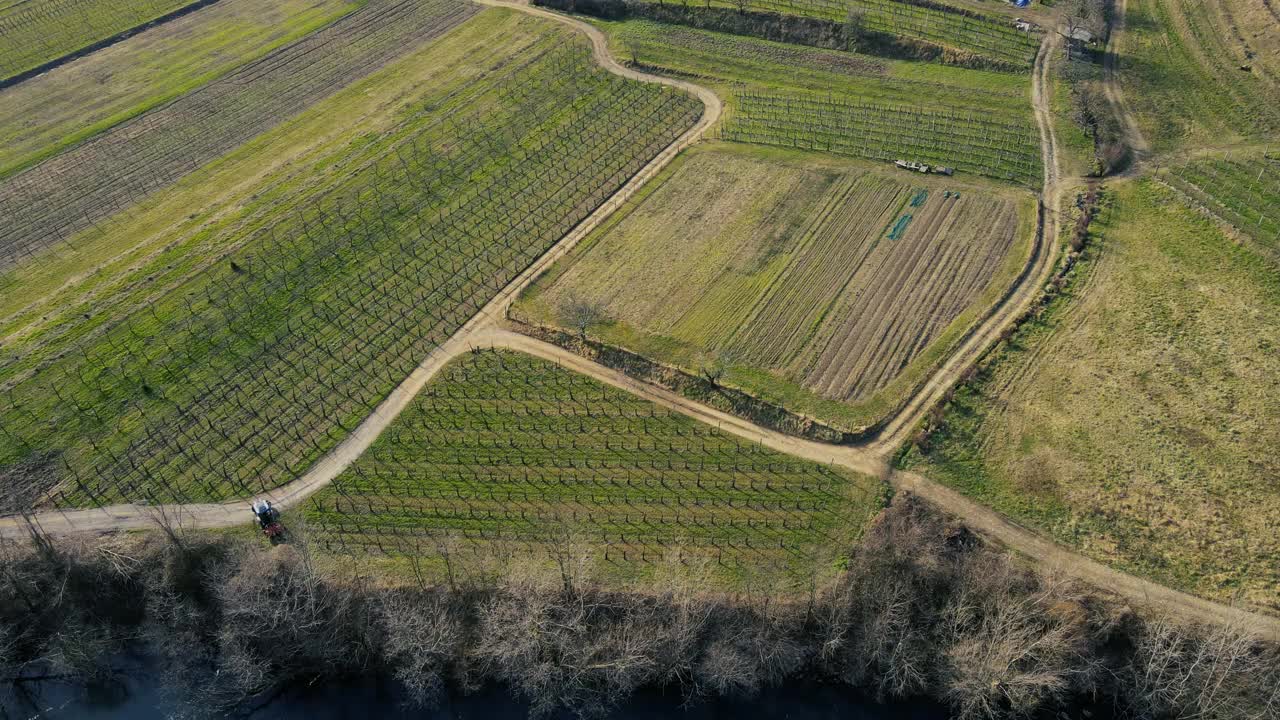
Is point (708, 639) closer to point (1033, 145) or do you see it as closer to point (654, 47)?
point (1033, 145)

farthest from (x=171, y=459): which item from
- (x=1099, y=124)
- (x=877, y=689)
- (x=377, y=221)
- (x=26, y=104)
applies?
(x=1099, y=124)

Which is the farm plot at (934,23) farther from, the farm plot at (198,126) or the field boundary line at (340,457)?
the farm plot at (198,126)

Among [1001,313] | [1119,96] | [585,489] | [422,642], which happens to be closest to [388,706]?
[422,642]

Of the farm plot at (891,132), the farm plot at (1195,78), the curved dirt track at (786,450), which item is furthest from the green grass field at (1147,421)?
the farm plot at (1195,78)

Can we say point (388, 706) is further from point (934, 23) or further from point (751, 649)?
point (934, 23)

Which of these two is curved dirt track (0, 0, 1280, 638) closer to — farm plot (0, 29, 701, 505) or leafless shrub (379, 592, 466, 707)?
farm plot (0, 29, 701, 505)
